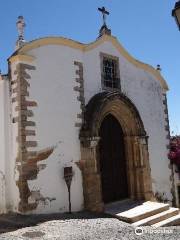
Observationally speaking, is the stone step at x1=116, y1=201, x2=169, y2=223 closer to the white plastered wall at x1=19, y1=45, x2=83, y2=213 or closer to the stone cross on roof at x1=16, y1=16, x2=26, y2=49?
the white plastered wall at x1=19, y1=45, x2=83, y2=213

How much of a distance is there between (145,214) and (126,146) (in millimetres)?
3242

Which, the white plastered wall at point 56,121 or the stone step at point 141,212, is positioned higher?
the white plastered wall at point 56,121

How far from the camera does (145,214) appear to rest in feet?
31.5

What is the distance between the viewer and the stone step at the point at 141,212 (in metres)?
9.10

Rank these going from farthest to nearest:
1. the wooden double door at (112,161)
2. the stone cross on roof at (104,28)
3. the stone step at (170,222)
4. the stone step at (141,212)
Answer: the stone cross on roof at (104,28) → the wooden double door at (112,161) → the stone step at (170,222) → the stone step at (141,212)

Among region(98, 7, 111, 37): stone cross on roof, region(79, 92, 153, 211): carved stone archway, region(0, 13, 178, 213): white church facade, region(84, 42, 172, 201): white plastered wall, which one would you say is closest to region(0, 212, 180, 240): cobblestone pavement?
region(0, 13, 178, 213): white church facade

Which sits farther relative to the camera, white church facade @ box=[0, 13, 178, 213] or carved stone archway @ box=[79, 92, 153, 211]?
carved stone archway @ box=[79, 92, 153, 211]

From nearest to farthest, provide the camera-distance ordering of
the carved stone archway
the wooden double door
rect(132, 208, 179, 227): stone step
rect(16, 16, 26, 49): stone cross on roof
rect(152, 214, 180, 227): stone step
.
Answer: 1. rect(132, 208, 179, 227): stone step
2. rect(152, 214, 180, 227): stone step
3. rect(16, 16, 26, 49): stone cross on roof
4. the carved stone archway
5. the wooden double door

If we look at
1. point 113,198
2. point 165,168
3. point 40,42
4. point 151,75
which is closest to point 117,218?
point 113,198

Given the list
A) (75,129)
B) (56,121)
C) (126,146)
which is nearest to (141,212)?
(126,146)

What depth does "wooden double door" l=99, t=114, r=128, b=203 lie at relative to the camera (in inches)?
443

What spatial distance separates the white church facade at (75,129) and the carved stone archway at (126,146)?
31mm

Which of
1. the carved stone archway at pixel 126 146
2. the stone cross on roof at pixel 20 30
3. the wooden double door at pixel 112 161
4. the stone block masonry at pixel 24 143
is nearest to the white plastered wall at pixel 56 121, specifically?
the stone block masonry at pixel 24 143

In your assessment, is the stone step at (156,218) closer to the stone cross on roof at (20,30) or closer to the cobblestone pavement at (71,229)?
the cobblestone pavement at (71,229)
